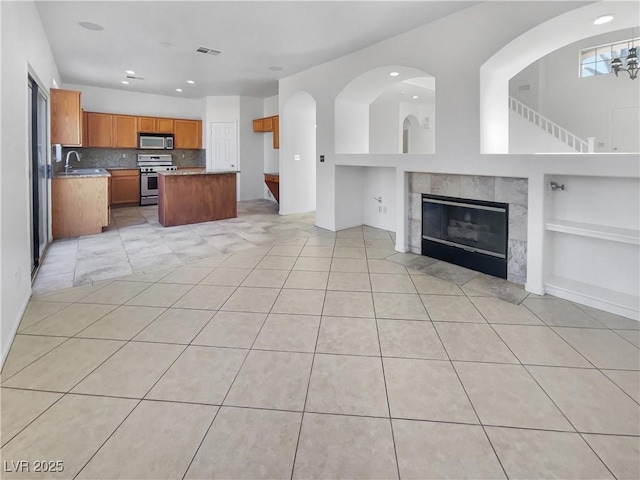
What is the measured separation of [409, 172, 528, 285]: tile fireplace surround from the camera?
344cm

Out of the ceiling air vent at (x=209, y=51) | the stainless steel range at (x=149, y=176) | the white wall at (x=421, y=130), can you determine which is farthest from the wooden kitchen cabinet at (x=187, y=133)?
the white wall at (x=421, y=130)

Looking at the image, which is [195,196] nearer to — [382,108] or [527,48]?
[382,108]

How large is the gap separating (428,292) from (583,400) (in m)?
1.59

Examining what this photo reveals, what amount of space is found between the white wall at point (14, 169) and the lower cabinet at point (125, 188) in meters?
5.17

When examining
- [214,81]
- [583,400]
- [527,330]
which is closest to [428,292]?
[527,330]

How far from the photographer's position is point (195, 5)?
368cm

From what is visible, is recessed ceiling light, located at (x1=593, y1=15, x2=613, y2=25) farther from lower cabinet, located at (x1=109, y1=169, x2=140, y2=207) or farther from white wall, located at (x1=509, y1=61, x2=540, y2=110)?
lower cabinet, located at (x1=109, y1=169, x2=140, y2=207)

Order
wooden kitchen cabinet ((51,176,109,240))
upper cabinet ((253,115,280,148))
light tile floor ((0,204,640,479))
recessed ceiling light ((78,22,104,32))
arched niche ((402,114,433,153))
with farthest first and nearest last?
arched niche ((402,114,433,153)) < upper cabinet ((253,115,280,148)) < wooden kitchen cabinet ((51,176,109,240)) < recessed ceiling light ((78,22,104,32)) < light tile floor ((0,204,640,479))

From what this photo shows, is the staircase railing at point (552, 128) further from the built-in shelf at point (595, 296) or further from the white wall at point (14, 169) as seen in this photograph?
the white wall at point (14, 169)

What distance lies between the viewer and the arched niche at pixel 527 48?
2830 mm

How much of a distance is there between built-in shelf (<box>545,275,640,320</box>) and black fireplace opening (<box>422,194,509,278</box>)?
52cm

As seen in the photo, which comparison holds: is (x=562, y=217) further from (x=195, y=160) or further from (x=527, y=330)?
(x=195, y=160)

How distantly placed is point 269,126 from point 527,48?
6211 millimetres

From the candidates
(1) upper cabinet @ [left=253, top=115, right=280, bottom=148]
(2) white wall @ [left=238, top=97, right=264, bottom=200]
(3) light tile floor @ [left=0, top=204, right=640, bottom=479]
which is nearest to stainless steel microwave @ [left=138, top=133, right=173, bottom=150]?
(2) white wall @ [left=238, top=97, right=264, bottom=200]
